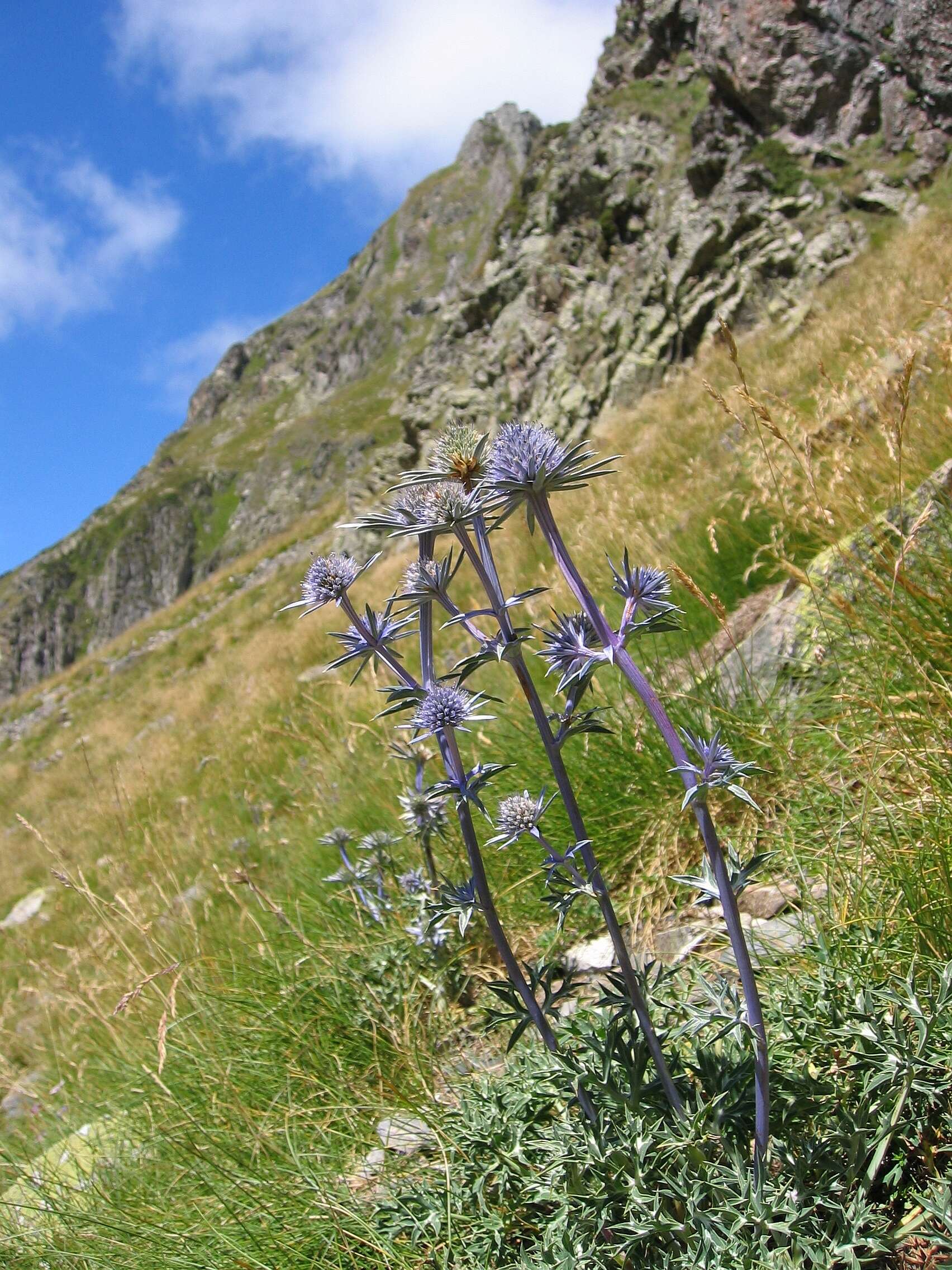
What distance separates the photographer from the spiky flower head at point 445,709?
4.55 feet

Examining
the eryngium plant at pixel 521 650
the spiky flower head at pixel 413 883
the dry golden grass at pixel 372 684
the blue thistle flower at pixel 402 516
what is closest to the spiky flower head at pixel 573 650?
the eryngium plant at pixel 521 650

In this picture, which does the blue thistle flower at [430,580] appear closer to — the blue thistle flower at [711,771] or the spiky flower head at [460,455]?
the spiky flower head at [460,455]

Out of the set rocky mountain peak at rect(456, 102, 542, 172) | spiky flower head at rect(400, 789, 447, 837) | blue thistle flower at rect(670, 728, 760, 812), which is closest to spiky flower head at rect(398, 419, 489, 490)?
blue thistle flower at rect(670, 728, 760, 812)

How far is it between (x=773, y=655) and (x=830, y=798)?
1.04m

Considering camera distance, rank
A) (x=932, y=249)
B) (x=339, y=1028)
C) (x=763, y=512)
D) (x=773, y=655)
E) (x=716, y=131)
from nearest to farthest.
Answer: (x=339, y=1028) < (x=773, y=655) < (x=763, y=512) < (x=932, y=249) < (x=716, y=131)

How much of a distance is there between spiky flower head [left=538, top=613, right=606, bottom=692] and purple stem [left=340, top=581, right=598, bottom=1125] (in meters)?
0.29

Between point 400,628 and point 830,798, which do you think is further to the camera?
point 830,798

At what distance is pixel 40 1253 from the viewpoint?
1973 millimetres

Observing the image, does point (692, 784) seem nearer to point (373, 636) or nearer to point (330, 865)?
point (373, 636)

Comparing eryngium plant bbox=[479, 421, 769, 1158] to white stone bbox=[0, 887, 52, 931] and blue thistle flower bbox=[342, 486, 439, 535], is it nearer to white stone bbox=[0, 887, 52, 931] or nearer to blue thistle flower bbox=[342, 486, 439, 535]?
blue thistle flower bbox=[342, 486, 439, 535]

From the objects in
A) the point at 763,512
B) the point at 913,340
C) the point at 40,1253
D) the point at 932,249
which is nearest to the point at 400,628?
the point at 40,1253

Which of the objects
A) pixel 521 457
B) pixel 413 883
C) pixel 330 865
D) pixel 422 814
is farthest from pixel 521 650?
pixel 330 865

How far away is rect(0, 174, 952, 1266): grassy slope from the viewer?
79.4 inches

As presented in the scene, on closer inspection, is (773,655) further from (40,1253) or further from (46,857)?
(46,857)
